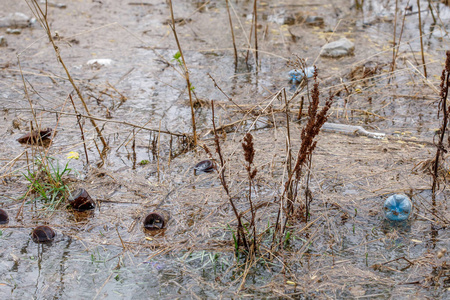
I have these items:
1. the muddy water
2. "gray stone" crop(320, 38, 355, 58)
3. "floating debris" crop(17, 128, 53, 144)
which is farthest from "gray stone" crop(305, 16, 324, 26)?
"floating debris" crop(17, 128, 53, 144)

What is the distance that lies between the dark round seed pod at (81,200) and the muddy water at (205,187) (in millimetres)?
59

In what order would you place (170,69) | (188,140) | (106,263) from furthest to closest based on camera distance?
(170,69), (188,140), (106,263)

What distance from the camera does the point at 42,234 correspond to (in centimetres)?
245

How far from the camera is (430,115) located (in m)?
4.04

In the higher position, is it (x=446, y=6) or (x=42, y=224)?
(x=446, y=6)

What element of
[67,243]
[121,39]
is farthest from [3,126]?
[121,39]

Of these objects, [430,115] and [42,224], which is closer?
[42,224]

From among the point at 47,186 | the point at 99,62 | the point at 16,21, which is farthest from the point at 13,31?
the point at 47,186

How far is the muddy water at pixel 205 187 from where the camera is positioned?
2203 millimetres

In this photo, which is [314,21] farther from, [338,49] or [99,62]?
[99,62]

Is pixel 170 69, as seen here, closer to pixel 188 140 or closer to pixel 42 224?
pixel 188 140

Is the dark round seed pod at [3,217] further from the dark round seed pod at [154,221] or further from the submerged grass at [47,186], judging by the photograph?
the dark round seed pod at [154,221]

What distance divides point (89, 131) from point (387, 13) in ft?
17.4

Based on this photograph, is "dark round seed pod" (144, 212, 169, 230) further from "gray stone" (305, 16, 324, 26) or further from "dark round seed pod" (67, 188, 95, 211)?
"gray stone" (305, 16, 324, 26)
